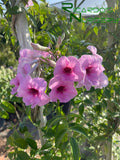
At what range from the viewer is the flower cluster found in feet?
1.52

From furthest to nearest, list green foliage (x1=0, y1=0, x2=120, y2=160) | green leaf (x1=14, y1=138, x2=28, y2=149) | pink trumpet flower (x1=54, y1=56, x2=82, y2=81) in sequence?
green leaf (x1=14, y1=138, x2=28, y2=149)
green foliage (x1=0, y1=0, x2=120, y2=160)
pink trumpet flower (x1=54, y1=56, x2=82, y2=81)

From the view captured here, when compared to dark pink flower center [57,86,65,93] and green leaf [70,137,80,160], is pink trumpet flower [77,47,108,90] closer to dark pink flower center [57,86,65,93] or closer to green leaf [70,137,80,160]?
dark pink flower center [57,86,65,93]

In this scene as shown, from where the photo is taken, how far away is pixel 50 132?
2.32 ft

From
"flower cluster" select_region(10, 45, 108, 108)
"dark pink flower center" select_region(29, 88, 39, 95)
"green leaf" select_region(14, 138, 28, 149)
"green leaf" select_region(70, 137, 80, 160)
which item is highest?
"flower cluster" select_region(10, 45, 108, 108)

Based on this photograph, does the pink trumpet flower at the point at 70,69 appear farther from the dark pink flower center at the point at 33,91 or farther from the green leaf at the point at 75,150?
Answer: the green leaf at the point at 75,150

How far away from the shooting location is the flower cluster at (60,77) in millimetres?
462

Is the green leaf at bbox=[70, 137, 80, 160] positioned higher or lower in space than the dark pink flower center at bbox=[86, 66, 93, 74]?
lower

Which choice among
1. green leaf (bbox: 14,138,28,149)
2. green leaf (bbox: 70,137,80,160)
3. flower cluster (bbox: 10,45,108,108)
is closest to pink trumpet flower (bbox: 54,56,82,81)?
flower cluster (bbox: 10,45,108,108)

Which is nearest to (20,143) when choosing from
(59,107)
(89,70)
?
(59,107)

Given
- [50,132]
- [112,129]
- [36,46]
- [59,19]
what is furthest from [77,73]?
[112,129]

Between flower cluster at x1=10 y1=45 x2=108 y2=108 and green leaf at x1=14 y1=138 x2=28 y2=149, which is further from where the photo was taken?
green leaf at x1=14 y1=138 x2=28 y2=149

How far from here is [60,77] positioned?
470 millimetres

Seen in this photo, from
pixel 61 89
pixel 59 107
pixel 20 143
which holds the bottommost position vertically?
pixel 20 143

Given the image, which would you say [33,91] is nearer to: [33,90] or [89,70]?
[33,90]
